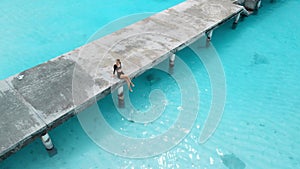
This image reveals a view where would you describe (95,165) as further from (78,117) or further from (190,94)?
(190,94)

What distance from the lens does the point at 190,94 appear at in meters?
8.48

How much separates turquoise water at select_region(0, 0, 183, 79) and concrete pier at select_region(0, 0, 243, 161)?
264cm

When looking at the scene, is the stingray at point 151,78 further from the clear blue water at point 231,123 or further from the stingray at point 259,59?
the stingray at point 259,59

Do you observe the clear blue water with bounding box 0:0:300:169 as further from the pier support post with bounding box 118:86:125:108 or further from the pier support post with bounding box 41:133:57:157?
the pier support post with bounding box 118:86:125:108

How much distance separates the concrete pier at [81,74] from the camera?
570 centimetres

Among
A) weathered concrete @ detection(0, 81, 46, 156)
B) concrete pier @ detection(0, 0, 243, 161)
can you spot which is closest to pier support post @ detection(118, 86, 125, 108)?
concrete pier @ detection(0, 0, 243, 161)

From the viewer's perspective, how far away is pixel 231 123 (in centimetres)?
771

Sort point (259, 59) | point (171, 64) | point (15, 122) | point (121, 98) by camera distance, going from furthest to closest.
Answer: point (259, 59)
point (171, 64)
point (121, 98)
point (15, 122)

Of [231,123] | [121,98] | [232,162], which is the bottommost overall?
[232,162]

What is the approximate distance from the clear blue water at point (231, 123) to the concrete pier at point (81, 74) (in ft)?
4.31

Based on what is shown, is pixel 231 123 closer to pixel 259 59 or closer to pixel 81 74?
pixel 259 59

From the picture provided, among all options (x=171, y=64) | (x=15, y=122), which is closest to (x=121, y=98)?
(x=171, y=64)

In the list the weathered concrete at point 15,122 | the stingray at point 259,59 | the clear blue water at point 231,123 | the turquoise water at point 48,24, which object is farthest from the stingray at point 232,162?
the turquoise water at point 48,24

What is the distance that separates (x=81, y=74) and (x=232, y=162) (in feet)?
16.3
